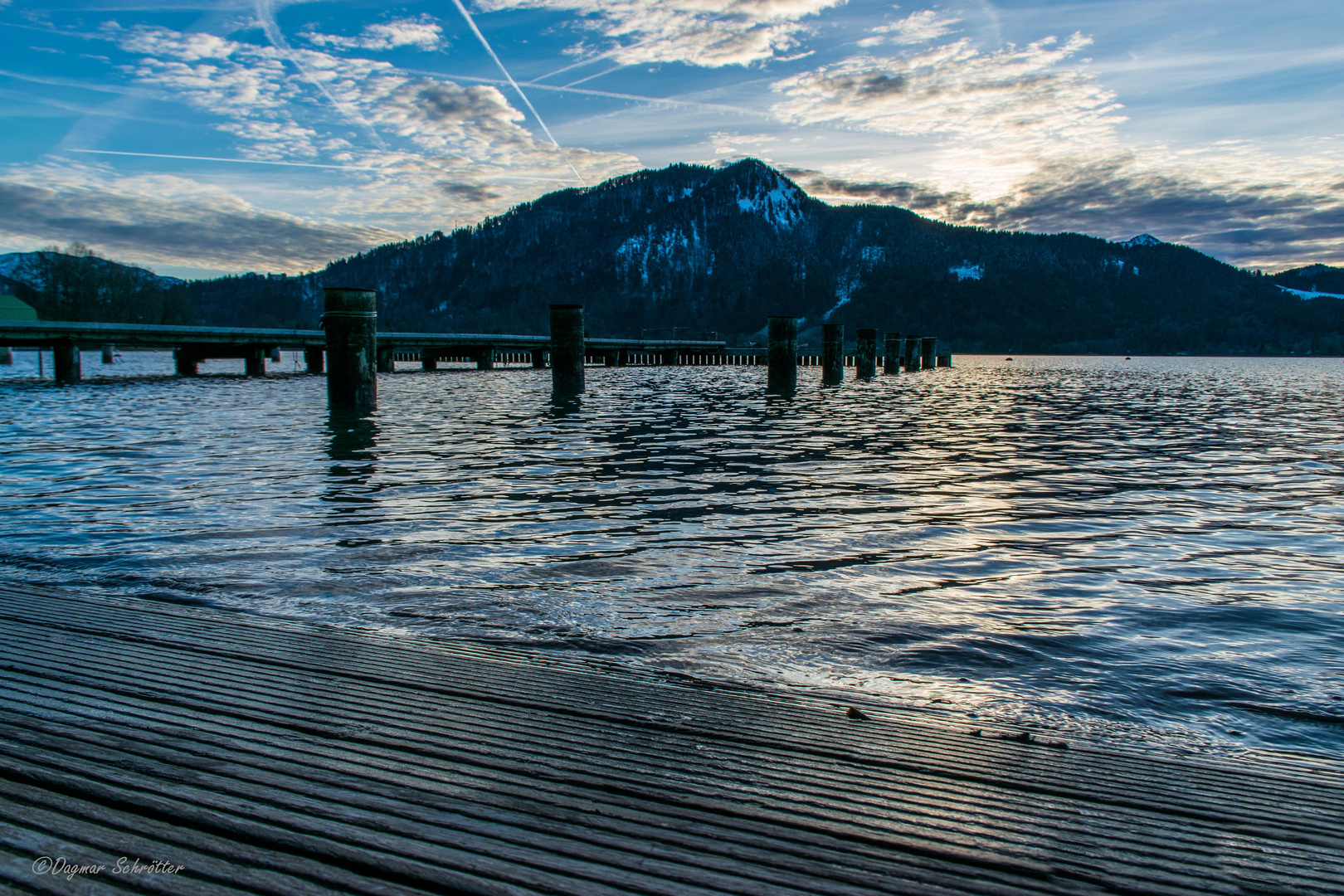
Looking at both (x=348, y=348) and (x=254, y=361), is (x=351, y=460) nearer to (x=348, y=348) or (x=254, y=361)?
(x=348, y=348)

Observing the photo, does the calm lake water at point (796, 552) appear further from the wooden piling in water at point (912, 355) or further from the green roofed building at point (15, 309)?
the green roofed building at point (15, 309)

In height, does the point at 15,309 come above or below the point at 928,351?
above

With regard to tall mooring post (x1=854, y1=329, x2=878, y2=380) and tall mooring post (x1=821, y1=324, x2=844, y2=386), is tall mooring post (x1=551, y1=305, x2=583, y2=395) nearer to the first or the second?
tall mooring post (x1=821, y1=324, x2=844, y2=386)

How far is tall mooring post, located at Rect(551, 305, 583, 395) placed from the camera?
2831cm

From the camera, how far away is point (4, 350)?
63.7m

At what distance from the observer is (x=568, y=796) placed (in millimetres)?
2541

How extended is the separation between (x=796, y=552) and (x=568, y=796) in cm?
465

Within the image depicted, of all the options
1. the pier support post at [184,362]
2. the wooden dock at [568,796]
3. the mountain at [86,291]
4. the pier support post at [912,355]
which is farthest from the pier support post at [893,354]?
the mountain at [86,291]

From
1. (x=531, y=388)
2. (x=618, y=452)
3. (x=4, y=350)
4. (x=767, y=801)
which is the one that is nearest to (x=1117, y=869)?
(x=767, y=801)

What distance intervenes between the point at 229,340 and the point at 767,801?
137ft

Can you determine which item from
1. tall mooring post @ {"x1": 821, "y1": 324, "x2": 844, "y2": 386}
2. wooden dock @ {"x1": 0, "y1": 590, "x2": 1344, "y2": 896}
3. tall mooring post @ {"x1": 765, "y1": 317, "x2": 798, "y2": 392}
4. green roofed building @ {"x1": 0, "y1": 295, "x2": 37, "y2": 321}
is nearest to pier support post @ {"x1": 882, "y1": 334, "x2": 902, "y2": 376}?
tall mooring post @ {"x1": 821, "y1": 324, "x2": 844, "y2": 386}

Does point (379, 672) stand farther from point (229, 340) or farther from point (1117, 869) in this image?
point (229, 340)

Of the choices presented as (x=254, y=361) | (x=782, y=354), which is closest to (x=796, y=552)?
(x=782, y=354)

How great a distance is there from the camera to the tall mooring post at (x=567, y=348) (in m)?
28.3
